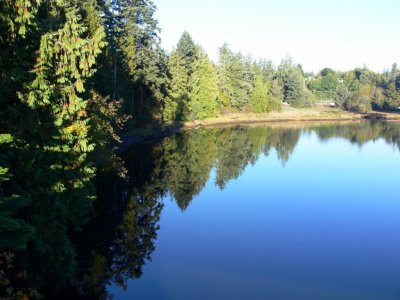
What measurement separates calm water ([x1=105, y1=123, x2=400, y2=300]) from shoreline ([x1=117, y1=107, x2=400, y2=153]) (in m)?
13.4

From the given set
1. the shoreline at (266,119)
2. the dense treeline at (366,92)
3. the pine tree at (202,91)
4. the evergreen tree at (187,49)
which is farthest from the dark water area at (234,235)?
the dense treeline at (366,92)

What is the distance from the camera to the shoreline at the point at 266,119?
187 ft

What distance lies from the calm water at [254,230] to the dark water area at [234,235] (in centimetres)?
6

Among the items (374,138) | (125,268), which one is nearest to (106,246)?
(125,268)

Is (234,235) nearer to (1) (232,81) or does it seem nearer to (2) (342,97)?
(1) (232,81)

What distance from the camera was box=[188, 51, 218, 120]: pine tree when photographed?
77625mm

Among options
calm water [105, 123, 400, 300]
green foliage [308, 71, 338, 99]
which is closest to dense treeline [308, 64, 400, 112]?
green foliage [308, 71, 338, 99]

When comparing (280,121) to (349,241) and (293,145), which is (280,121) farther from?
(349,241)

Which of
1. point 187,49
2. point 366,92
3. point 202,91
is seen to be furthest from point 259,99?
point 366,92

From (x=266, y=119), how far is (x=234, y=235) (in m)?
77.8

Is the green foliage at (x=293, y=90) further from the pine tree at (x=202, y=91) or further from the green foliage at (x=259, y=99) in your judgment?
the pine tree at (x=202, y=91)

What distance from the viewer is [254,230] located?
70.9 feet

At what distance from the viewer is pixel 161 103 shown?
61.1m

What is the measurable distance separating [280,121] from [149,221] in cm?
7981
